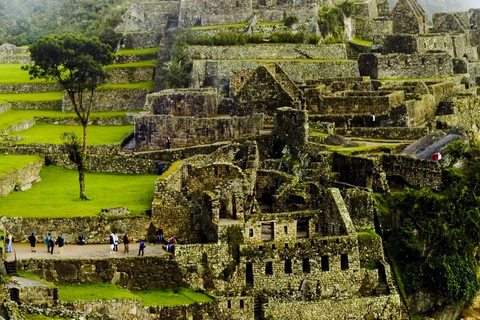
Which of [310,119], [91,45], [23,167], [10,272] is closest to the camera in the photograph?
[10,272]

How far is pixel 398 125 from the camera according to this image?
67.4 metres

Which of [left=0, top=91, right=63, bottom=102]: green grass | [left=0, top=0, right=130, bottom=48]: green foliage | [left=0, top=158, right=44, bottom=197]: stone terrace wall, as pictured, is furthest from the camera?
[left=0, top=0, right=130, bottom=48]: green foliage

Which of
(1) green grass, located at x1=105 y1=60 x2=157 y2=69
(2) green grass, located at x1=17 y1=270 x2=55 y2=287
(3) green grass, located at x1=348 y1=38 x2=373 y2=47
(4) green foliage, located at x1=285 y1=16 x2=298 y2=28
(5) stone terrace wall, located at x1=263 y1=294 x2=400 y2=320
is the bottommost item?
(5) stone terrace wall, located at x1=263 y1=294 x2=400 y2=320

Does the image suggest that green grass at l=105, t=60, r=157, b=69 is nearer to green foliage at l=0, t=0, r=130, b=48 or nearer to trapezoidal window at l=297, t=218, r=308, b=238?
green foliage at l=0, t=0, r=130, b=48

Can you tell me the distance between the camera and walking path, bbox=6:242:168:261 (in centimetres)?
5022

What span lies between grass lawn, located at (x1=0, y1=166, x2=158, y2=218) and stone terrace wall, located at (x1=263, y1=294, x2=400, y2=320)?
7.25 meters

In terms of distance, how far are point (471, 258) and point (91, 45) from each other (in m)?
28.7

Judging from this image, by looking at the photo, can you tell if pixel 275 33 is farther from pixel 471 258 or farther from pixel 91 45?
pixel 471 258

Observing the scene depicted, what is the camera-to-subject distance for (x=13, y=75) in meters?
98.2

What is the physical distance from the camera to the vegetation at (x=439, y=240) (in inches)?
2149

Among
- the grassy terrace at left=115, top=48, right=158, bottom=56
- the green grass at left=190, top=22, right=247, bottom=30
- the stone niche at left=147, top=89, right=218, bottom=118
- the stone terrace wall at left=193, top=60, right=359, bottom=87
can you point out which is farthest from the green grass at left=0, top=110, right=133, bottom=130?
the stone niche at left=147, top=89, right=218, bottom=118

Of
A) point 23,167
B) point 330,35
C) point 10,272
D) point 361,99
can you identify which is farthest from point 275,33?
point 10,272

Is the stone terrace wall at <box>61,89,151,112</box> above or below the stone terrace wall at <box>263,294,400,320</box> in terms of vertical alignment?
above

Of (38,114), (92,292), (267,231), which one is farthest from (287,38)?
(92,292)
